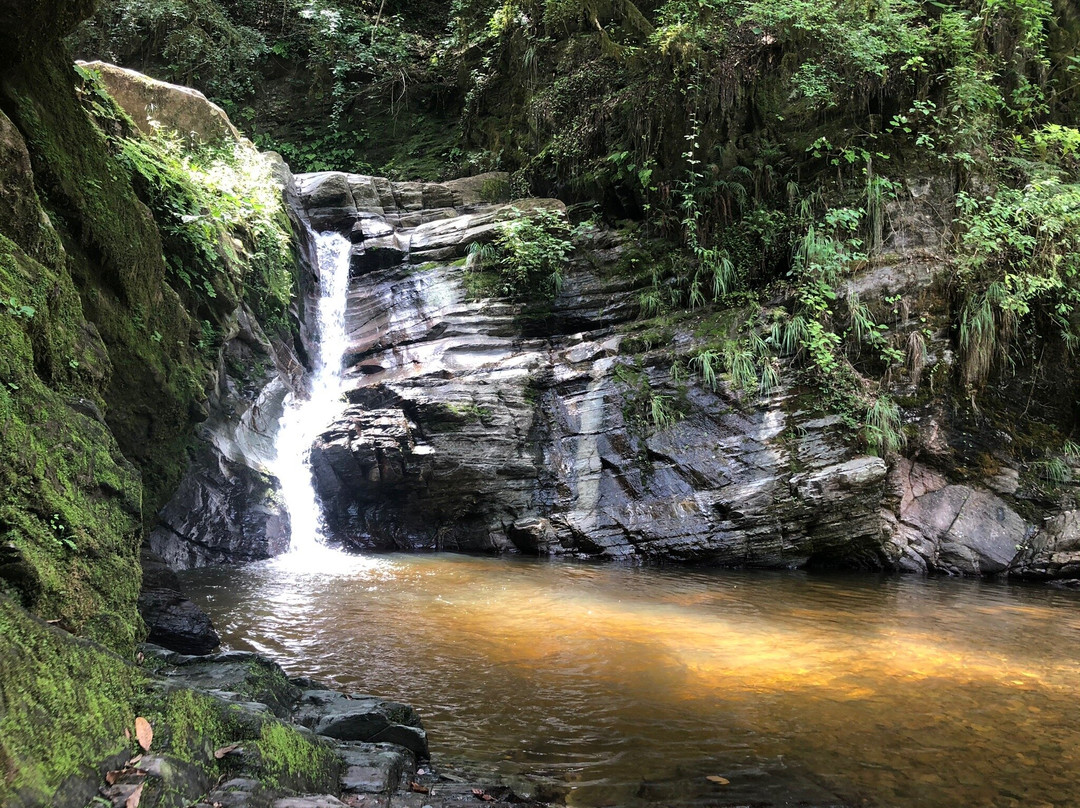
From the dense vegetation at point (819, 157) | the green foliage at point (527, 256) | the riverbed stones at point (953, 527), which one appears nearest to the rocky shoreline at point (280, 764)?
the dense vegetation at point (819, 157)

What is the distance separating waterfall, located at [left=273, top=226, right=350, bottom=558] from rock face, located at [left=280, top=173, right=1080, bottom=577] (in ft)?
0.94

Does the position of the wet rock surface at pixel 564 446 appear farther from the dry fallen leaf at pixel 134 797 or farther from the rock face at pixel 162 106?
the dry fallen leaf at pixel 134 797

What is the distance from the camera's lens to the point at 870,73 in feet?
36.3

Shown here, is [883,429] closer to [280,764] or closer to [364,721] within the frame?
[364,721]

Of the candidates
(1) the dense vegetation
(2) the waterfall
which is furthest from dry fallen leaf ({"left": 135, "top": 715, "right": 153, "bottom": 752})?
(1) the dense vegetation

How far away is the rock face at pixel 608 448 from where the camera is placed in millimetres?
9156

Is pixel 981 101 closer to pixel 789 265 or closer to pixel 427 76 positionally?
pixel 789 265

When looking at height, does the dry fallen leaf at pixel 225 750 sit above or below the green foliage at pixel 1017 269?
below

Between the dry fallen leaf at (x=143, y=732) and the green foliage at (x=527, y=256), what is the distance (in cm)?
984

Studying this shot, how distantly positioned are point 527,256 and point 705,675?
26.7 feet

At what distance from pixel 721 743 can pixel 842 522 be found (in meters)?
6.33

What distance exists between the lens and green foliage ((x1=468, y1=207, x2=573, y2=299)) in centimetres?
1148

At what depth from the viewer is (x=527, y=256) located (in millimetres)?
11414

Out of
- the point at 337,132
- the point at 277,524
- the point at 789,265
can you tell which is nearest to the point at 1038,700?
the point at 789,265
